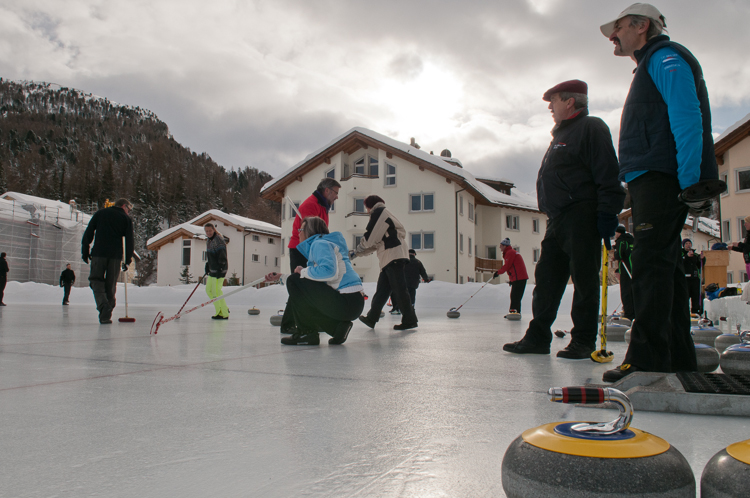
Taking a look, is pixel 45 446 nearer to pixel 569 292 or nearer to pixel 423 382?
pixel 423 382

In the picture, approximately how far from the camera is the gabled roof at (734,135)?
20.7m

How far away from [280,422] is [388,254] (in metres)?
4.98

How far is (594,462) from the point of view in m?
0.95

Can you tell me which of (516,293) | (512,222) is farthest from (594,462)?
(512,222)

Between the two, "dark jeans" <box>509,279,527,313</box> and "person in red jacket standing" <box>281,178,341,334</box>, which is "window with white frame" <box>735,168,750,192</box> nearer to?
"dark jeans" <box>509,279,527,313</box>

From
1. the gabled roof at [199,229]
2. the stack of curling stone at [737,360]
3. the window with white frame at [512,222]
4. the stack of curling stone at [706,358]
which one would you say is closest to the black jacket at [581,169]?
the stack of curling stone at [706,358]

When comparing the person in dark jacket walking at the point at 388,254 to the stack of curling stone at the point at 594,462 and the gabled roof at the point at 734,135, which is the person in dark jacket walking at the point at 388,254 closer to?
the stack of curling stone at the point at 594,462

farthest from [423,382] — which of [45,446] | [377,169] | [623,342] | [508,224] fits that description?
[508,224]

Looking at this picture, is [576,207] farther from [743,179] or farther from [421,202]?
[421,202]

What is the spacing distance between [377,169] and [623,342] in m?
28.8

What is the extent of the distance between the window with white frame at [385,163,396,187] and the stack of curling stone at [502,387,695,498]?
31944mm

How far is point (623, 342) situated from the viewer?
18.2 ft

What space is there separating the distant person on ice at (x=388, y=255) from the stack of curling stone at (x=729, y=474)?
19.0 feet

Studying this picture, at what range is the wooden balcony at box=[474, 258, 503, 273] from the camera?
35412mm
